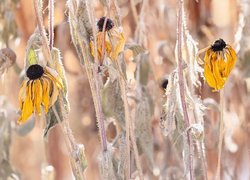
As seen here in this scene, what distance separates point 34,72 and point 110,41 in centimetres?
11

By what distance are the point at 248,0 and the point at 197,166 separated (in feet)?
1.01

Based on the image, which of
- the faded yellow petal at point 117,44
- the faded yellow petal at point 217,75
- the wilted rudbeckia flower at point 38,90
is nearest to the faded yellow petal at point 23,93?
the wilted rudbeckia flower at point 38,90

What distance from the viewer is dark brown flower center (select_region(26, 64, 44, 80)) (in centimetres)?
72

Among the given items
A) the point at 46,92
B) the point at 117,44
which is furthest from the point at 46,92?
the point at 117,44

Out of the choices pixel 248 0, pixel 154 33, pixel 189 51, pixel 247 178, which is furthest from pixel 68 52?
pixel 189 51

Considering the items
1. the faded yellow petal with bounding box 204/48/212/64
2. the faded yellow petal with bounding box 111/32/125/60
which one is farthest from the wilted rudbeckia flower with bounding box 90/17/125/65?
the faded yellow petal with bounding box 204/48/212/64

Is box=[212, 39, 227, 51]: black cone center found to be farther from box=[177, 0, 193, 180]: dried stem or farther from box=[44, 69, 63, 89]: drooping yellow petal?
box=[44, 69, 63, 89]: drooping yellow petal

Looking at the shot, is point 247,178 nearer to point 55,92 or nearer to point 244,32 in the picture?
point 244,32

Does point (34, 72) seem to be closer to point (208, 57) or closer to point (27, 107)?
point (27, 107)

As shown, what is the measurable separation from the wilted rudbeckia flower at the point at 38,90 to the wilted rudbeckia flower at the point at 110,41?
0.21 feet

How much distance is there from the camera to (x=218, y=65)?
727 millimetres

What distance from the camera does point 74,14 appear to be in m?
0.76

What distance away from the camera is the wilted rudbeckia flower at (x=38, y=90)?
70 cm

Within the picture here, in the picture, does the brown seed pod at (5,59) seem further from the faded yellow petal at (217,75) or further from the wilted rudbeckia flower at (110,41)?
the faded yellow petal at (217,75)
